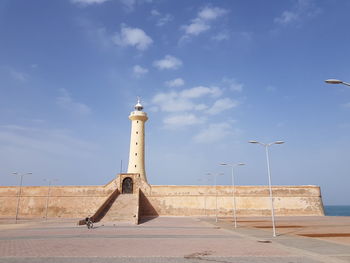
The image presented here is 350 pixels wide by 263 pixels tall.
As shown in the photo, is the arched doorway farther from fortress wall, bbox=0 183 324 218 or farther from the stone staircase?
the stone staircase

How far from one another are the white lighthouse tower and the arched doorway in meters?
3.34

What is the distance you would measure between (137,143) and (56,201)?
1553 centimetres

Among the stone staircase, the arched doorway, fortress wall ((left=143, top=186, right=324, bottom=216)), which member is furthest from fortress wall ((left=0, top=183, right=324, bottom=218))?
the stone staircase

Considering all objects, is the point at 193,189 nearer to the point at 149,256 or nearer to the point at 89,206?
the point at 89,206

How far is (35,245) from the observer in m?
14.2

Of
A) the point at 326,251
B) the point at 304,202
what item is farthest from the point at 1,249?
the point at 304,202

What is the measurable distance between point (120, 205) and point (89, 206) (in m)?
8.78

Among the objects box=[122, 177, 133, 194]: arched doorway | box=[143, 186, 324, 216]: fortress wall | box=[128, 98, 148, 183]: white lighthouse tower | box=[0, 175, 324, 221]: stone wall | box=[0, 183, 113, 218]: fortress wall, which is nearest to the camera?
box=[0, 183, 113, 218]: fortress wall

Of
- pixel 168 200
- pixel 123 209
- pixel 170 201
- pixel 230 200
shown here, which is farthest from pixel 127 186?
pixel 230 200

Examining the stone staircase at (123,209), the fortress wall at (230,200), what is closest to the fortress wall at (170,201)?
the fortress wall at (230,200)

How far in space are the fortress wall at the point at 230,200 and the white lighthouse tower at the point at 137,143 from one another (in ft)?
16.9

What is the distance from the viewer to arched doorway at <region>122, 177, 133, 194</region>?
43.5 m

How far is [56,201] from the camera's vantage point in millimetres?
43500

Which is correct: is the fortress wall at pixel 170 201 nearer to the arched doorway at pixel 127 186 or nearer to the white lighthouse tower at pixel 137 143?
the arched doorway at pixel 127 186
